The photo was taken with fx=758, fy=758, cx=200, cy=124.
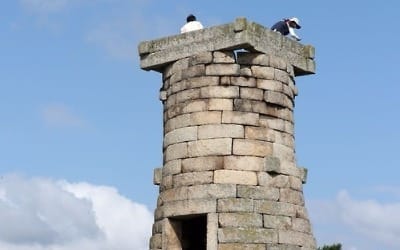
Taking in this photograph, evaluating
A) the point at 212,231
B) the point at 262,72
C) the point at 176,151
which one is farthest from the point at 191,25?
the point at 212,231

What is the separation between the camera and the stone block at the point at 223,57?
1366 cm

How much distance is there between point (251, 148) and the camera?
43.6 feet

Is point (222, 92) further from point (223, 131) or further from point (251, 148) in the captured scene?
point (251, 148)

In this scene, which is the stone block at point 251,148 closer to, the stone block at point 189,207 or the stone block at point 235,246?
the stone block at point 189,207

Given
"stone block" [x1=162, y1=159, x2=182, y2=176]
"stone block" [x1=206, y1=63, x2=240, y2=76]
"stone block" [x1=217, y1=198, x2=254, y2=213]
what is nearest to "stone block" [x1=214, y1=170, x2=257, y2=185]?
"stone block" [x1=217, y1=198, x2=254, y2=213]

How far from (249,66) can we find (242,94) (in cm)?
56

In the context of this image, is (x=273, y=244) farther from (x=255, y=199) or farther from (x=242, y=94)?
(x=242, y=94)

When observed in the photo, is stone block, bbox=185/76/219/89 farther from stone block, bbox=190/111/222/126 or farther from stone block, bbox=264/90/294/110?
stone block, bbox=264/90/294/110

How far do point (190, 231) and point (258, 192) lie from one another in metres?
1.82

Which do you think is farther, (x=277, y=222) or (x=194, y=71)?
(x=194, y=71)

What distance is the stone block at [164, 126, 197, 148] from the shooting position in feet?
44.3

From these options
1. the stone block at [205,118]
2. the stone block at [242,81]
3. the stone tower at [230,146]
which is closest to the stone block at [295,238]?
the stone tower at [230,146]

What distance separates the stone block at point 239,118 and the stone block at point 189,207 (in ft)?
4.73

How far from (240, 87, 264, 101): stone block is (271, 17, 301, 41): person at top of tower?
177 cm
